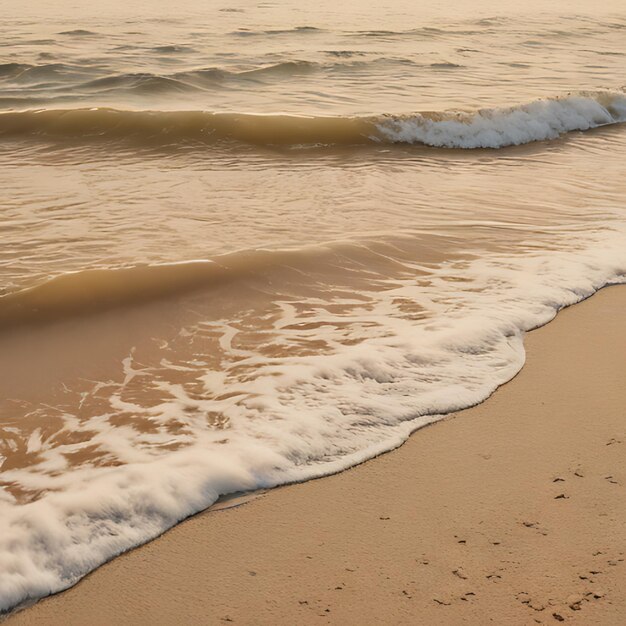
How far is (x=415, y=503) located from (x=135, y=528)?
89cm

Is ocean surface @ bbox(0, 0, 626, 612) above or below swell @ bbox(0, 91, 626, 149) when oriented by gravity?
below

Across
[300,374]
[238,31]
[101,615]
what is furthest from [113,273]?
[238,31]

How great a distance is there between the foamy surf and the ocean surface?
0.4 inches

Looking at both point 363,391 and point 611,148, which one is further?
point 611,148

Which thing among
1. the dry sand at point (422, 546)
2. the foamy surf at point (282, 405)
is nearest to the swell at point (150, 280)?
the foamy surf at point (282, 405)

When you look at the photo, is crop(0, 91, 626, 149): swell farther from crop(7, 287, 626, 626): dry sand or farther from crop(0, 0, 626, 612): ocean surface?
crop(7, 287, 626, 626): dry sand

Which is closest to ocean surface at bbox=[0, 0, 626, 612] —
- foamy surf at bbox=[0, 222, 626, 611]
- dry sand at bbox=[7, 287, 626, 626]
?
foamy surf at bbox=[0, 222, 626, 611]

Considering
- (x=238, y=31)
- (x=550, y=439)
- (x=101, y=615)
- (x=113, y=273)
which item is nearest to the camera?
(x=101, y=615)

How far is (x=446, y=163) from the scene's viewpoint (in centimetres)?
851

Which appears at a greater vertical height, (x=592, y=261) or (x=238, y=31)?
(x=238, y=31)

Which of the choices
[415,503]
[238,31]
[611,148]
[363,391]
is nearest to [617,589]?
[415,503]

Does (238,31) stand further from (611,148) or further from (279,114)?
(611,148)

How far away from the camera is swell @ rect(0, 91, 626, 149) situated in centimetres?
930

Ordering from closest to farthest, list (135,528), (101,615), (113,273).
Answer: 1. (101,615)
2. (135,528)
3. (113,273)
